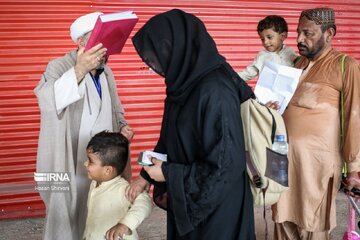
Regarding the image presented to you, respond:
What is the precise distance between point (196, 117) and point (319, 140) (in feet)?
4.85

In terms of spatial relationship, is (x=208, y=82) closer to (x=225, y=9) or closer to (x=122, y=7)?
(x=122, y=7)

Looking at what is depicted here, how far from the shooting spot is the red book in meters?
2.08

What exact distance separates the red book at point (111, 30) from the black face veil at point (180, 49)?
442 mm

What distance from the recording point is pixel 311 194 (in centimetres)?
282

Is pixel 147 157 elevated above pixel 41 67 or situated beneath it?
situated beneath

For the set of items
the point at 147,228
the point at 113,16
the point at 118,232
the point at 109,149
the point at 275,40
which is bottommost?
the point at 147,228

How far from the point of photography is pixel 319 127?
9.04ft

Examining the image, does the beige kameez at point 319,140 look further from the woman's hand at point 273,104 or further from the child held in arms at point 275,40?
the child held in arms at point 275,40

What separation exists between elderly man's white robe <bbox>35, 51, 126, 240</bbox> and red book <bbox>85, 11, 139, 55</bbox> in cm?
25

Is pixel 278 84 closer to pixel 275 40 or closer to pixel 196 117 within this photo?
pixel 275 40

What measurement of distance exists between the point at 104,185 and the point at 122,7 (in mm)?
2879

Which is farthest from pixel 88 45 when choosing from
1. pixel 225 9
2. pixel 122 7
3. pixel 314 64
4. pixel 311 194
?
pixel 225 9

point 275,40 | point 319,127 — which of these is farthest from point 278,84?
point 275,40

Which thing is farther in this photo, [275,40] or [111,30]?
[275,40]
